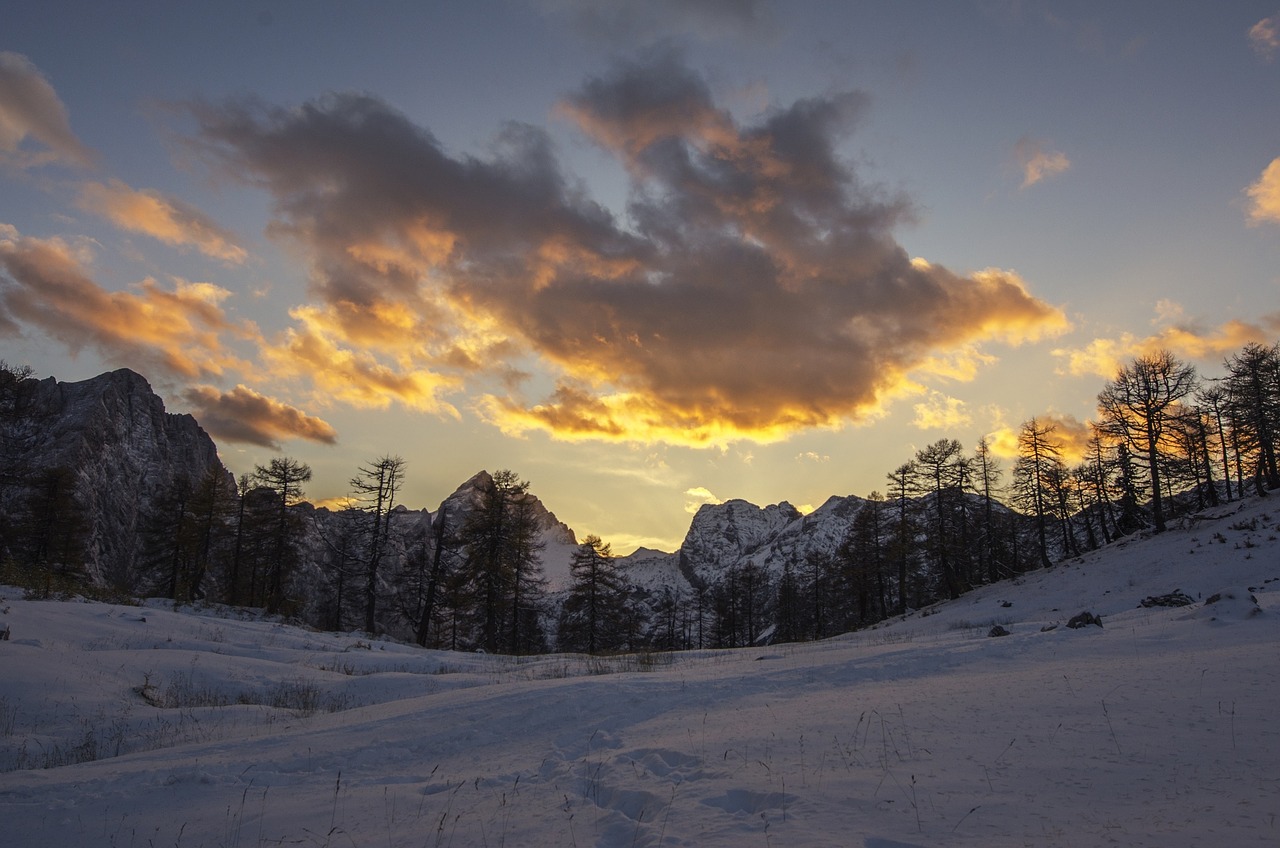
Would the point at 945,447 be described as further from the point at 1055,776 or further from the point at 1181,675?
the point at 1055,776

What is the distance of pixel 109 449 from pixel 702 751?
107301mm

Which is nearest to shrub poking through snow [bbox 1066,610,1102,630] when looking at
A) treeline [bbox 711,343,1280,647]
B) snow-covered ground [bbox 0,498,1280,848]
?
snow-covered ground [bbox 0,498,1280,848]

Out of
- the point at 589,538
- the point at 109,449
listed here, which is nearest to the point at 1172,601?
the point at 589,538

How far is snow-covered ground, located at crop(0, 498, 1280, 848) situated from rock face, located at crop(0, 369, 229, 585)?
72.7 metres

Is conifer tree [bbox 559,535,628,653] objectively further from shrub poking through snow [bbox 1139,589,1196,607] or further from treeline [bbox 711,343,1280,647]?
shrub poking through snow [bbox 1139,589,1196,607]

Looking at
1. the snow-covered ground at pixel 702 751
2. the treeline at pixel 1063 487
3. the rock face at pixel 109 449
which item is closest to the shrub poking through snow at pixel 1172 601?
the snow-covered ground at pixel 702 751

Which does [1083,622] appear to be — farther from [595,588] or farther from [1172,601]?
[595,588]

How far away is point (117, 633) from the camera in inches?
650

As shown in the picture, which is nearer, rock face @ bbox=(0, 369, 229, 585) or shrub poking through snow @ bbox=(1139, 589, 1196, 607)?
shrub poking through snow @ bbox=(1139, 589, 1196, 607)

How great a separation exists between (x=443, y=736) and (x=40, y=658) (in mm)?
9130

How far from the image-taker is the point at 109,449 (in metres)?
85.8

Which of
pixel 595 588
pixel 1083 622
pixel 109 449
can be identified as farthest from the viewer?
pixel 109 449

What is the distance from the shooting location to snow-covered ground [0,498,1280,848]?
453 centimetres

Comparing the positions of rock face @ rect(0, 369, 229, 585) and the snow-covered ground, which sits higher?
rock face @ rect(0, 369, 229, 585)
